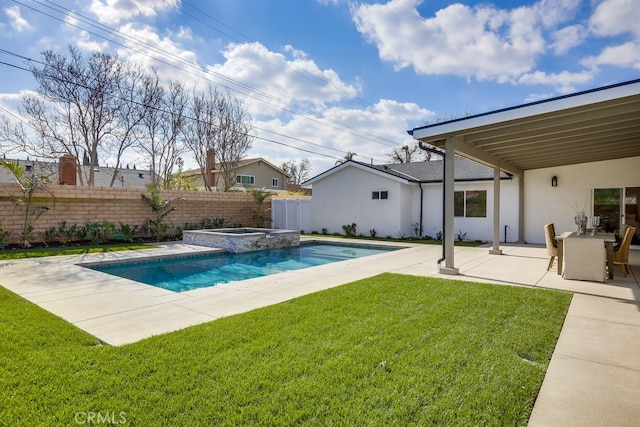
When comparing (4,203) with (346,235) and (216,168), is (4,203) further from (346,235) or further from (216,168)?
(216,168)

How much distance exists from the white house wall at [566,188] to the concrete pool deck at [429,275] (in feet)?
12.3

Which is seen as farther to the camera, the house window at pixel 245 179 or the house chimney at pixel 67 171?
the house window at pixel 245 179

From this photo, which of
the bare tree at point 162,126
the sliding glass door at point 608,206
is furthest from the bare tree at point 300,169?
the sliding glass door at point 608,206

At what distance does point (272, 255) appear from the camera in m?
13.2

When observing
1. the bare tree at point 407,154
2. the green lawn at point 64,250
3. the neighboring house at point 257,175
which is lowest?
the green lawn at point 64,250

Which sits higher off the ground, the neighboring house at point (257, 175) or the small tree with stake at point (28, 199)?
the neighboring house at point (257, 175)

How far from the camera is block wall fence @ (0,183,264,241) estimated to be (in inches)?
484

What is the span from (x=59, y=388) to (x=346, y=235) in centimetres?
1597

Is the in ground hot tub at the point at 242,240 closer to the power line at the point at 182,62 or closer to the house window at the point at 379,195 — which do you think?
the house window at the point at 379,195

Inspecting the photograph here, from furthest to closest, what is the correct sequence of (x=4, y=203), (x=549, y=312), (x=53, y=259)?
(x=4, y=203) < (x=53, y=259) < (x=549, y=312)

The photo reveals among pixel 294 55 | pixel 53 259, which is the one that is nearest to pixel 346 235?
pixel 294 55

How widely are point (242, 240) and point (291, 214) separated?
7.64 metres

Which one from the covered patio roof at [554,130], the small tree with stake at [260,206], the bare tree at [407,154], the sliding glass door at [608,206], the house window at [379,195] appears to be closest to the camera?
the covered patio roof at [554,130]

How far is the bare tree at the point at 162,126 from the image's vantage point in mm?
20891
